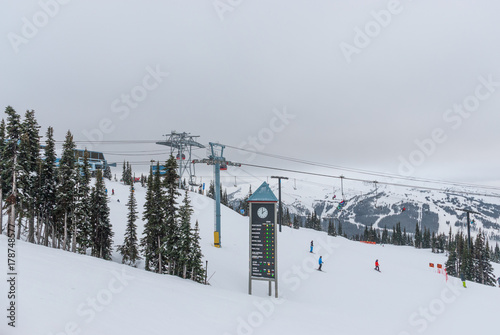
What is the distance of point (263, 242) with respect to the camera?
1767 centimetres

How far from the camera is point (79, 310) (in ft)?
29.1

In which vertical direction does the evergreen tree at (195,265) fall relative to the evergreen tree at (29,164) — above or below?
below

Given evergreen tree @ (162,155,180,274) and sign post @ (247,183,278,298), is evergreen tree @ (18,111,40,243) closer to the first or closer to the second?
evergreen tree @ (162,155,180,274)

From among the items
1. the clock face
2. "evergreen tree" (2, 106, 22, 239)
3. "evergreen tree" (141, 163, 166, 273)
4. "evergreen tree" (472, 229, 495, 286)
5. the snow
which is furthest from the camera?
"evergreen tree" (472, 229, 495, 286)

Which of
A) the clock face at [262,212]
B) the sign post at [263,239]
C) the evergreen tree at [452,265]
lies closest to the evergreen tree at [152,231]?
the sign post at [263,239]

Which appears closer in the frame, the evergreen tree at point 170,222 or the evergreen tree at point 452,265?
the evergreen tree at point 170,222

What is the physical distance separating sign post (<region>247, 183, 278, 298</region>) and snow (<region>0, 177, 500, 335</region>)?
60.5 inches

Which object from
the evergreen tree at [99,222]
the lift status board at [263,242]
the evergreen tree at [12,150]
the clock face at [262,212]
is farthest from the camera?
the evergreen tree at [99,222]

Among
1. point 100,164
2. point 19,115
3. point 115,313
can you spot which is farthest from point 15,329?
point 100,164

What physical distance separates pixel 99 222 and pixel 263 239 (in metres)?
24.3

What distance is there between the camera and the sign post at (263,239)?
1758 cm

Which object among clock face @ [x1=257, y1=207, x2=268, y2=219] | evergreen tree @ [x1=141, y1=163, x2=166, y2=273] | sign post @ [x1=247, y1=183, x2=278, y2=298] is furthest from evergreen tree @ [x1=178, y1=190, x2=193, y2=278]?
clock face @ [x1=257, y1=207, x2=268, y2=219]

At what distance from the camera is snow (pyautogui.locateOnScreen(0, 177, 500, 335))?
871 cm

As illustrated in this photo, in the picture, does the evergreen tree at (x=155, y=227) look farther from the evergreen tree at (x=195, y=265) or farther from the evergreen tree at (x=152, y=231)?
the evergreen tree at (x=195, y=265)
